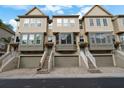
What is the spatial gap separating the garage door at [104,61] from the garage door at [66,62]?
3270mm

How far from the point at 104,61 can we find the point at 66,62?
5923mm

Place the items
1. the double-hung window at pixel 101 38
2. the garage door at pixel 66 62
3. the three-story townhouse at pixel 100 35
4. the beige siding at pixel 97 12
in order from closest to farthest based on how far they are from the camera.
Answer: the three-story townhouse at pixel 100 35 → the garage door at pixel 66 62 → the double-hung window at pixel 101 38 → the beige siding at pixel 97 12

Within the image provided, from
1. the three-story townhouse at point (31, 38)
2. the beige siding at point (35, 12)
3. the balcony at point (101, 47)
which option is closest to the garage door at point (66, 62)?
the three-story townhouse at point (31, 38)

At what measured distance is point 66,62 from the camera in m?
16.2

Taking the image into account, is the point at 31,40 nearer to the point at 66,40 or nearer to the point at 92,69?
the point at 66,40

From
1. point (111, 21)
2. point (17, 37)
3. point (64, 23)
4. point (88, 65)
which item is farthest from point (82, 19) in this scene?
point (17, 37)

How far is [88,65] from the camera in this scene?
11969mm

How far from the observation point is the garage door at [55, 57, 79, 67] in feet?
52.9

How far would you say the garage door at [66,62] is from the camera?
52.9 feet

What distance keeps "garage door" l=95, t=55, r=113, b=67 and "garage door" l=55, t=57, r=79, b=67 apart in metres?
3.27

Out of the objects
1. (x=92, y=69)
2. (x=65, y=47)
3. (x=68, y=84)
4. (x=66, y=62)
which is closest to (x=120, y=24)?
(x=65, y=47)

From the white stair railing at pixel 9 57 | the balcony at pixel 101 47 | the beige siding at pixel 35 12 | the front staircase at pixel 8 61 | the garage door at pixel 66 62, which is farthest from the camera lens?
the beige siding at pixel 35 12

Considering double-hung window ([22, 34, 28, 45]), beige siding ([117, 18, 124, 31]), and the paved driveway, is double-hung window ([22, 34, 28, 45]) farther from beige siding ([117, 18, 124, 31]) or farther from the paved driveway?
beige siding ([117, 18, 124, 31])

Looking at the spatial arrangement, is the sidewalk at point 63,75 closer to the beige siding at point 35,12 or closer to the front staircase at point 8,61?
Answer: the front staircase at point 8,61
